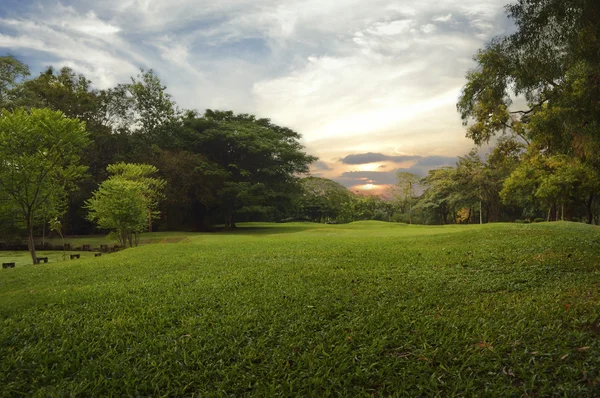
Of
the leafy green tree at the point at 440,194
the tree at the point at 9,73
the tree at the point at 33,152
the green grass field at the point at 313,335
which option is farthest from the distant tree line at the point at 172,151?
the green grass field at the point at 313,335

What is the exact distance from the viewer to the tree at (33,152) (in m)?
13.4

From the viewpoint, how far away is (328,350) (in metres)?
3.93

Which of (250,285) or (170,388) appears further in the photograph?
(250,285)

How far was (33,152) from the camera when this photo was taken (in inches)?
559

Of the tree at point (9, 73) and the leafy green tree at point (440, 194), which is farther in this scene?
the leafy green tree at point (440, 194)

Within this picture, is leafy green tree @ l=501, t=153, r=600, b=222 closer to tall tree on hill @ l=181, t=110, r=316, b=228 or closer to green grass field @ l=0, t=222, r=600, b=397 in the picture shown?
tall tree on hill @ l=181, t=110, r=316, b=228

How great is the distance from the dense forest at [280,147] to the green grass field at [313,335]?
4.92m

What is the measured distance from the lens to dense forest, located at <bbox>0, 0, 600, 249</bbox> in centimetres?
873

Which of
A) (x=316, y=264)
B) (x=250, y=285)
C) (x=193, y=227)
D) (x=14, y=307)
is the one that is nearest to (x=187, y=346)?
(x=250, y=285)

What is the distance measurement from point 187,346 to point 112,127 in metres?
33.1

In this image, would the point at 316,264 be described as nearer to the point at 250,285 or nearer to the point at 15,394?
the point at 250,285

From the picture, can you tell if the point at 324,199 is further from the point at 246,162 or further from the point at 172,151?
the point at 172,151

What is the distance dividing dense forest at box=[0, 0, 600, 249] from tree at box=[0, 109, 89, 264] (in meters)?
0.08

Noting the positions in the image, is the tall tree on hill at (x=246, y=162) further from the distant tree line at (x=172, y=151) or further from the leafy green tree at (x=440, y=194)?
the leafy green tree at (x=440, y=194)
